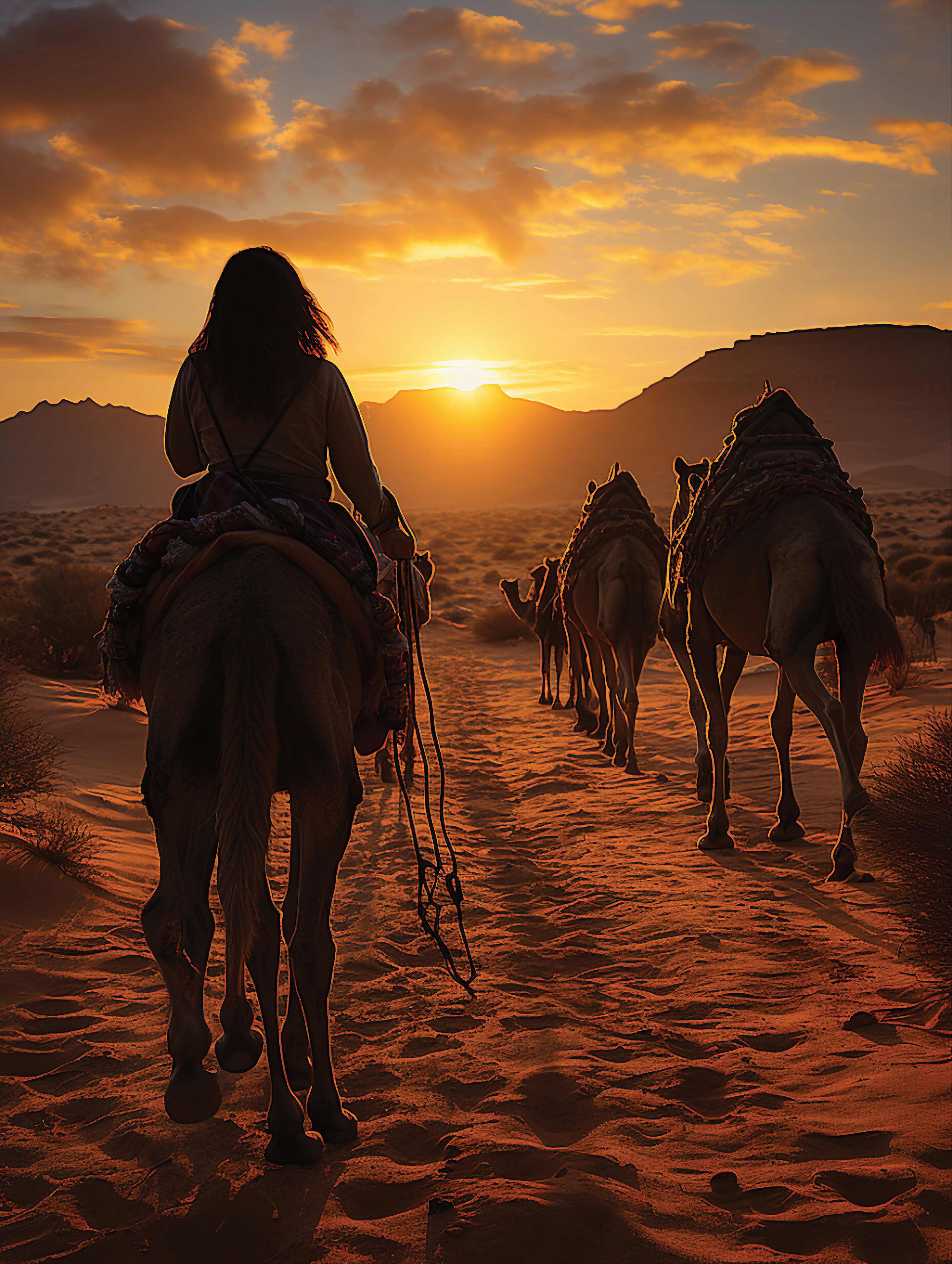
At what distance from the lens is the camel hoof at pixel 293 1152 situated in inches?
117

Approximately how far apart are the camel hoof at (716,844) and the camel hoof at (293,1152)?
15.7 feet

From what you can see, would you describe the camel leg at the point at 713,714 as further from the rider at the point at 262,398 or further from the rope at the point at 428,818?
the rider at the point at 262,398

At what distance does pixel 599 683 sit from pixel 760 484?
19.5 feet

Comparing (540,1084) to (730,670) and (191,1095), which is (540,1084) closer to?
(191,1095)

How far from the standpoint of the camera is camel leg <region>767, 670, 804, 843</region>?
720cm

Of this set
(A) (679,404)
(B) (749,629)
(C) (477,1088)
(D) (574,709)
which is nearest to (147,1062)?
(C) (477,1088)

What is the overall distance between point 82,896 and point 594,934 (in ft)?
10.8

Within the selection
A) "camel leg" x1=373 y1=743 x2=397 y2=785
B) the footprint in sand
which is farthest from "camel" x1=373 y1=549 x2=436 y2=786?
the footprint in sand

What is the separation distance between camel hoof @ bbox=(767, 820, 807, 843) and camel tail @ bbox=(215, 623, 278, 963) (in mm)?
5478

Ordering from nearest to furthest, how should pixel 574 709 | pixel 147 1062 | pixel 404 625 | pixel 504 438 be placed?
1. pixel 147 1062
2. pixel 404 625
3. pixel 574 709
4. pixel 504 438

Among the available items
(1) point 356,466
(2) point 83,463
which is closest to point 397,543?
(1) point 356,466

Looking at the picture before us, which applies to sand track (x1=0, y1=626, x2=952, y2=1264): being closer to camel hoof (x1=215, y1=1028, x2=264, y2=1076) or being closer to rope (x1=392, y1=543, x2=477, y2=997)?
rope (x1=392, y1=543, x2=477, y2=997)

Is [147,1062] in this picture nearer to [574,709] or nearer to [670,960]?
[670,960]

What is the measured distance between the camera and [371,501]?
3.64 metres
